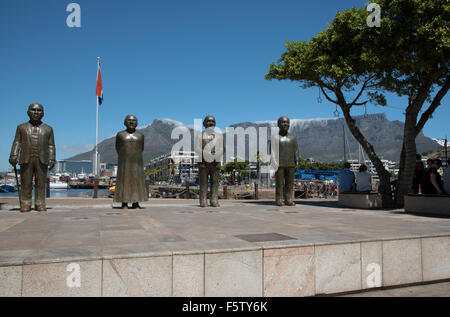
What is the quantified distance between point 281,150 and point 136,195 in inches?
183

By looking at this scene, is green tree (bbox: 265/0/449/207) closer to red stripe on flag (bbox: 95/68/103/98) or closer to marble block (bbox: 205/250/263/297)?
marble block (bbox: 205/250/263/297)

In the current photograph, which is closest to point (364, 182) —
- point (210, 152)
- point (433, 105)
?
point (433, 105)

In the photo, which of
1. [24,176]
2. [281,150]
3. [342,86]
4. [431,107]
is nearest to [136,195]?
[24,176]

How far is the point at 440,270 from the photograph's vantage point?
4902 mm

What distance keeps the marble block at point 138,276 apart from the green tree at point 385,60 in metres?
9.83

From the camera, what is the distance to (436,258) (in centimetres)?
491

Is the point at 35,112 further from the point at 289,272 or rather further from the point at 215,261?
the point at 289,272

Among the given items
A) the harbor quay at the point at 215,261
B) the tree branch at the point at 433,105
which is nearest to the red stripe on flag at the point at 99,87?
the tree branch at the point at 433,105

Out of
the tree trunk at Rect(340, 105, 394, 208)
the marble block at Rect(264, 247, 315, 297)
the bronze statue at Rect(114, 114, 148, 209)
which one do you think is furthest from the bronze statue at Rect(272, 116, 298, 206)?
the marble block at Rect(264, 247, 315, 297)

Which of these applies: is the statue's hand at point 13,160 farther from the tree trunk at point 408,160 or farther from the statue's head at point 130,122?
the tree trunk at point 408,160

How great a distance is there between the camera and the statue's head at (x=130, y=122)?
31.4 feet

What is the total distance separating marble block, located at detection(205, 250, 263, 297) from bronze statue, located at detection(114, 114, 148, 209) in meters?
6.14

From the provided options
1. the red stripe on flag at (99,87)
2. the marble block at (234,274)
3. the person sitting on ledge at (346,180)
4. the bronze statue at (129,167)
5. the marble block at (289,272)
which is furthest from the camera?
the red stripe on flag at (99,87)

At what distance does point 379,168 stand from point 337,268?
30.6 feet
